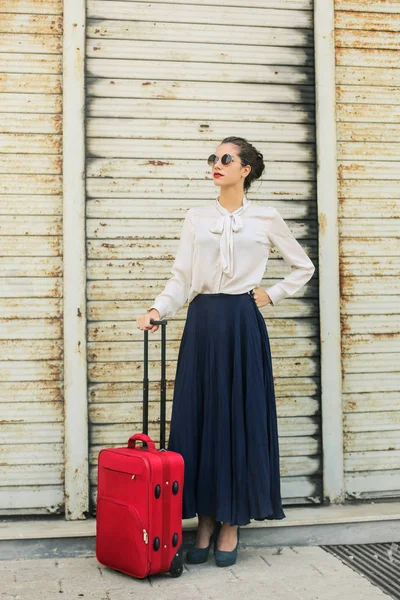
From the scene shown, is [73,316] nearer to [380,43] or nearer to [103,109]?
[103,109]

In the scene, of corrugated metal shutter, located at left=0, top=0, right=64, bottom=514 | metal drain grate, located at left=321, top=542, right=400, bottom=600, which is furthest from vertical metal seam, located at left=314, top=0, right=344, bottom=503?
corrugated metal shutter, located at left=0, top=0, right=64, bottom=514

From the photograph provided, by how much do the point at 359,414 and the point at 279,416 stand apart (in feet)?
1.68

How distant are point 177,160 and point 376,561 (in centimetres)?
251

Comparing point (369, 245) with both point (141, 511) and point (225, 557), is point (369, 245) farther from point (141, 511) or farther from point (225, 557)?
point (141, 511)

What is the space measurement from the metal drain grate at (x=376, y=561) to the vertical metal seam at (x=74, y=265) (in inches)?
57.1

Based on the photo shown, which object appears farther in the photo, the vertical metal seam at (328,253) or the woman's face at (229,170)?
the vertical metal seam at (328,253)

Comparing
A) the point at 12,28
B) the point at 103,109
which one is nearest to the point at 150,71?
the point at 103,109

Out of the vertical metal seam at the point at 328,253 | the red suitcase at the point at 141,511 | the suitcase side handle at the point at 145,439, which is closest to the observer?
the red suitcase at the point at 141,511

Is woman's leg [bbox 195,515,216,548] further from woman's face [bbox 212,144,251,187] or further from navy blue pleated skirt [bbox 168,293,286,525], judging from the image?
woman's face [bbox 212,144,251,187]

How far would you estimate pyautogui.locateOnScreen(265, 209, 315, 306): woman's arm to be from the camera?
4133 mm

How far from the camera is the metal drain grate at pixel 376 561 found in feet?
12.2

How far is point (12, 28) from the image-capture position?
15.0 ft

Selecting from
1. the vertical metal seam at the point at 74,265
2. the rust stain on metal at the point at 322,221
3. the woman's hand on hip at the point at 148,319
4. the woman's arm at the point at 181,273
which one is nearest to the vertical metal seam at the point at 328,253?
the rust stain on metal at the point at 322,221

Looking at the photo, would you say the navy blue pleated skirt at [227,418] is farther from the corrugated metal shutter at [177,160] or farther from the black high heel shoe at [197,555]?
the corrugated metal shutter at [177,160]
